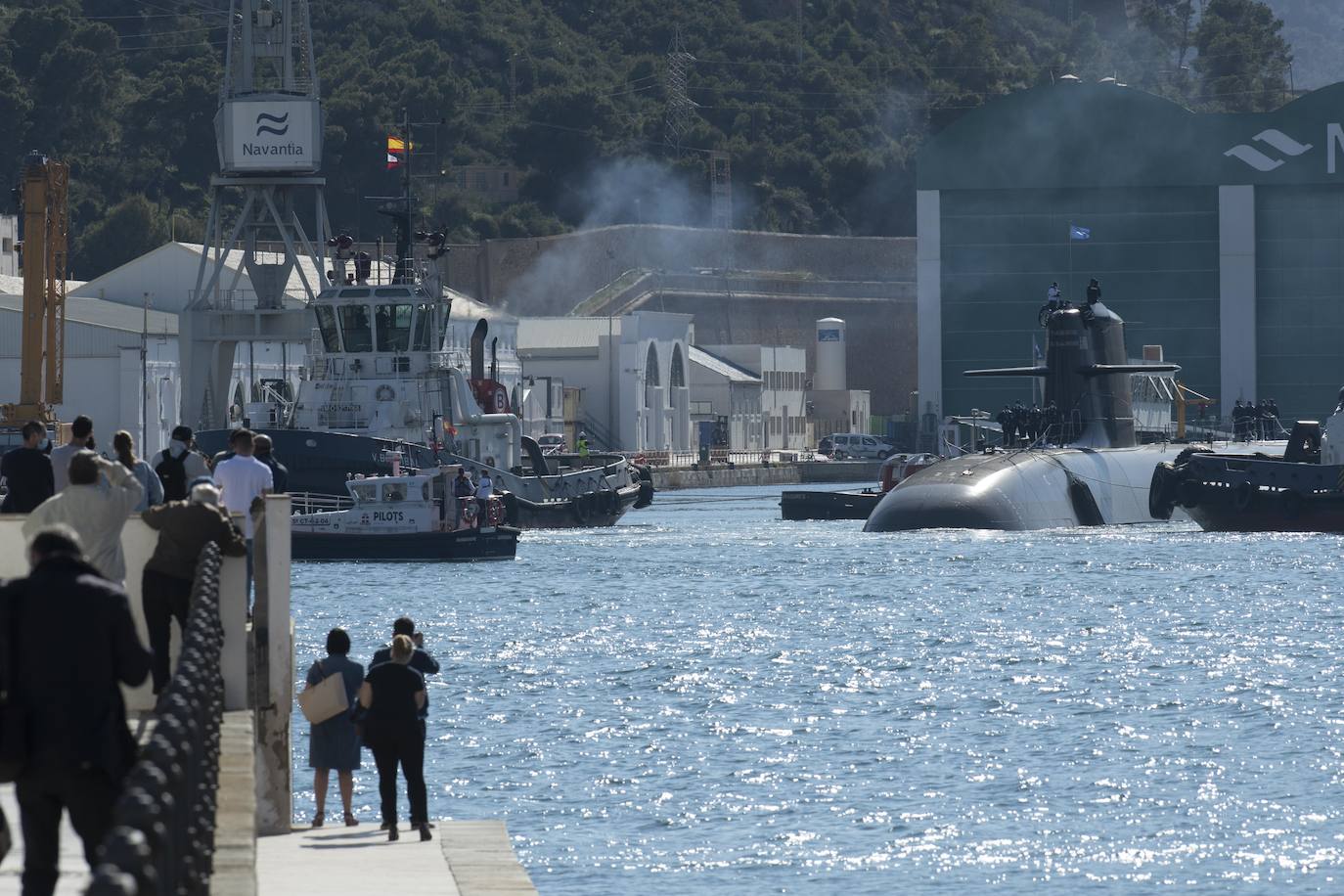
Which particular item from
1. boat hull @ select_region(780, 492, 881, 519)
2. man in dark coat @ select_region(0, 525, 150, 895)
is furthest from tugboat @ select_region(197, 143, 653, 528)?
man in dark coat @ select_region(0, 525, 150, 895)

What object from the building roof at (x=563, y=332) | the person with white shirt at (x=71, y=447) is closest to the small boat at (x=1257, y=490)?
the person with white shirt at (x=71, y=447)

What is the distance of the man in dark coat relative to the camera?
8547 millimetres

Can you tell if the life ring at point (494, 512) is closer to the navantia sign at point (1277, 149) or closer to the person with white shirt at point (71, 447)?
the person with white shirt at point (71, 447)

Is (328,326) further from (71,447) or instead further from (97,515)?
(97,515)

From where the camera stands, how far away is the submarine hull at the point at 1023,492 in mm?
57875

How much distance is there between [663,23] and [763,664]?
14894cm

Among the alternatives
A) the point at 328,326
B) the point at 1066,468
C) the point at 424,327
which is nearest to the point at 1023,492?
the point at 1066,468

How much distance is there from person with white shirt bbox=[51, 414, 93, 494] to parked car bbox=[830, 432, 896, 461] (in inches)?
4275

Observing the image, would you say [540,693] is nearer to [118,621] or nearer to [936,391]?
[118,621]

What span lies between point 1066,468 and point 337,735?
149 ft

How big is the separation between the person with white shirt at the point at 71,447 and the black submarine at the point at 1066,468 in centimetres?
4237

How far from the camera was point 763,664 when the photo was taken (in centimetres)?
3550

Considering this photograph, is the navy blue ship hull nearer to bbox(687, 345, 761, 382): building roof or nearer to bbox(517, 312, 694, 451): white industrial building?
bbox(517, 312, 694, 451): white industrial building

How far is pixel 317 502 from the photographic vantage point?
57844 mm
